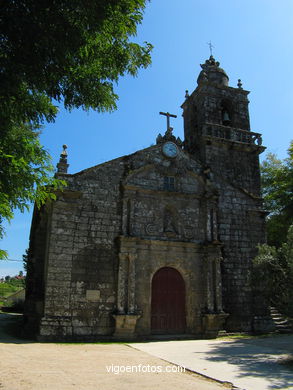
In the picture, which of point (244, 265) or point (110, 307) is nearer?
point (110, 307)

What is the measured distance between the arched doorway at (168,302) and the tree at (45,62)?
7835 millimetres

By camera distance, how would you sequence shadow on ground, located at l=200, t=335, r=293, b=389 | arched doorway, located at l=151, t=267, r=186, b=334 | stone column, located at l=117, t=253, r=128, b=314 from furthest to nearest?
arched doorway, located at l=151, t=267, r=186, b=334
stone column, located at l=117, t=253, r=128, b=314
shadow on ground, located at l=200, t=335, r=293, b=389

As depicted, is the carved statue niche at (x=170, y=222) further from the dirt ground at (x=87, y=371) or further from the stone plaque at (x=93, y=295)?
the dirt ground at (x=87, y=371)

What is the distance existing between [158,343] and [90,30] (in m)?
9.87

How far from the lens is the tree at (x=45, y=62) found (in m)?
6.54

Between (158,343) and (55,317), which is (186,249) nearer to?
(158,343)

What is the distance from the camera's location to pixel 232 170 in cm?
1798

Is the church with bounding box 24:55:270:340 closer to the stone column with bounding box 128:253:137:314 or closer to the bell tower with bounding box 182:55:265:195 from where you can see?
the stone column with bounding box 128:253:137:314

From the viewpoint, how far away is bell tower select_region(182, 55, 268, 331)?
1488cm

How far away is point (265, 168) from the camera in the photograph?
27719 mm

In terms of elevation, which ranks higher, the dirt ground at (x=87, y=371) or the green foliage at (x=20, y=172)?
the green foliage at (x=20, y=172)

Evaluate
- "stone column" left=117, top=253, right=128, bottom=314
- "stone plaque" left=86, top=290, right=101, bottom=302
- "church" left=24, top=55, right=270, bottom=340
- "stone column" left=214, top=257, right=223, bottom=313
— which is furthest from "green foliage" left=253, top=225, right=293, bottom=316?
"stone plaque" left=86, top=290, right=101, bottom=302

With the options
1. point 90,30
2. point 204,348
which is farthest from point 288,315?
point 90,30

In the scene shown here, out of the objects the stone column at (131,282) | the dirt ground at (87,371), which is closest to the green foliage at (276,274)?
the dirt ground at (87,371)
